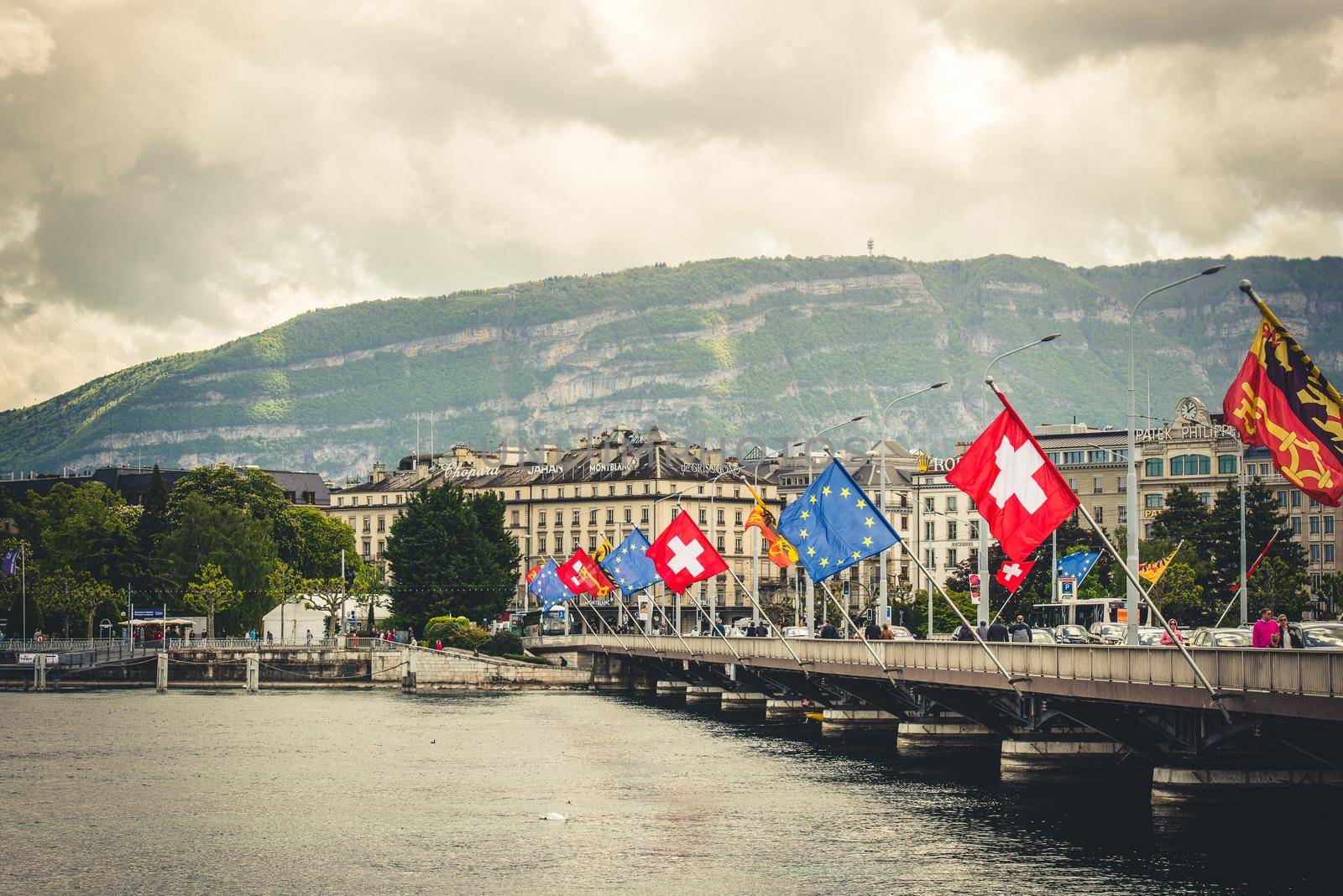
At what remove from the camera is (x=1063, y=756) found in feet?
217

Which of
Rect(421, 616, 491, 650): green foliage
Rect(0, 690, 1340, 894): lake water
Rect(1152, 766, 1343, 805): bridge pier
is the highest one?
Rect(421, 616, 491, 650): green foliage

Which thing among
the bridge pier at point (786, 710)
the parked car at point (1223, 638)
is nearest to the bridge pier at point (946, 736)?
the parked car at point (1223, 638)

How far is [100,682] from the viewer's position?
144000 mm

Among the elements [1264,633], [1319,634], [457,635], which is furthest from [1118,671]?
[457,635]

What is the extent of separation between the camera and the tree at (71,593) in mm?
155875

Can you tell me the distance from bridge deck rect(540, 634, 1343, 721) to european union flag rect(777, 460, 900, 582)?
17.2 feet

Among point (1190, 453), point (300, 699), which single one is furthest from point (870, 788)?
point (1190, 453)

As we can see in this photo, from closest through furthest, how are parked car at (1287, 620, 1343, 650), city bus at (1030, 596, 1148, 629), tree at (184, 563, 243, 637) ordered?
parked car at (1287, 620, 1343, 650), city bus at (1030, 596, 1148, 629), tree at (184, 563, 243, 637)

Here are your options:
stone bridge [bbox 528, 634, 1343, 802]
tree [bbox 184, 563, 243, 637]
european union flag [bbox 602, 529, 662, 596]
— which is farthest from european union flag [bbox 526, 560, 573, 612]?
stone bridge [bbox 528, 634, 1343, 802]

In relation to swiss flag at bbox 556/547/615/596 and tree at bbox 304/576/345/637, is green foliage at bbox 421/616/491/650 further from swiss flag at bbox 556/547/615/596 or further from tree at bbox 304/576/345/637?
swiss flag at bbox 556/547/615/596

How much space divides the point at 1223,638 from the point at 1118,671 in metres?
10.8

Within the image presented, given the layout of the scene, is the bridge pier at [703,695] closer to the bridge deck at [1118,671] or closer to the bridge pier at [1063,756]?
the bridge deck at [1118,671]

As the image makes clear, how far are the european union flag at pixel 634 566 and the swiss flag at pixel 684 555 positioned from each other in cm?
1225

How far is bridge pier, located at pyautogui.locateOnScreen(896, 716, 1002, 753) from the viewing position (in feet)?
254
